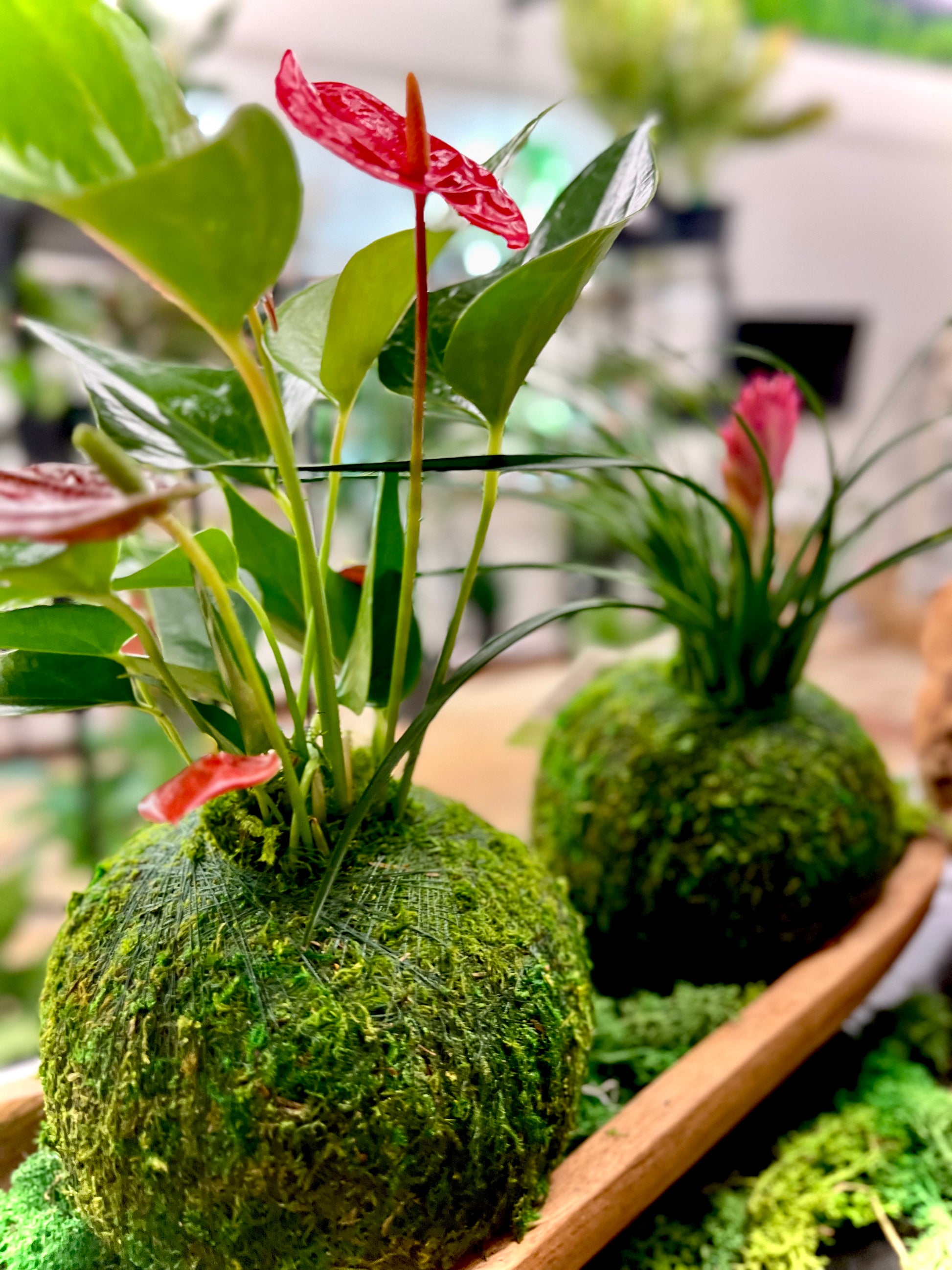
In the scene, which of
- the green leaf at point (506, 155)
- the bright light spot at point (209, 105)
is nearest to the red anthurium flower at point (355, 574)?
the green leaf at point (506, 155)

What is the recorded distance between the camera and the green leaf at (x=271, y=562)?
1.60 feet

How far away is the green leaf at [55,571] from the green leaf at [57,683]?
0.25 feet

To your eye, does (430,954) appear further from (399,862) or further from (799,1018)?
(799,1018)

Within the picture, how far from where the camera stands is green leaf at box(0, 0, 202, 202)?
0.28 meters

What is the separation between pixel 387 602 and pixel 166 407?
0.15m

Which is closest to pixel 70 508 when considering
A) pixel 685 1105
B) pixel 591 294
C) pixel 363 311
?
pixel 363 311

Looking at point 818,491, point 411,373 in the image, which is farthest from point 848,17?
point 411,373

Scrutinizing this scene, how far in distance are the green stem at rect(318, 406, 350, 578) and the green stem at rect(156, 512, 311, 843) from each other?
0.06 m

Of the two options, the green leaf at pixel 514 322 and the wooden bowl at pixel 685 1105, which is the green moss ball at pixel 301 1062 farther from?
the green leaf at pixel 514 322

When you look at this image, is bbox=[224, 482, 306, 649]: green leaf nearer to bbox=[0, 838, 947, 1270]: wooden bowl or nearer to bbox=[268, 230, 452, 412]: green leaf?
bbox=[268, 230, 452, 412]: green leaf

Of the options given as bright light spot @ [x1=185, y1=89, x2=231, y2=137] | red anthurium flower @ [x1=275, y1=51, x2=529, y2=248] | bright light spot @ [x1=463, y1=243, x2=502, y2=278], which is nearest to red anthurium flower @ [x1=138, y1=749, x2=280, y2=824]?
red anthurium flower @ [x1=275, y1=51, x2=529, y2=248]

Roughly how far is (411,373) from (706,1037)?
45 cm

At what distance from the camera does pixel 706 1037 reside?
595 mm

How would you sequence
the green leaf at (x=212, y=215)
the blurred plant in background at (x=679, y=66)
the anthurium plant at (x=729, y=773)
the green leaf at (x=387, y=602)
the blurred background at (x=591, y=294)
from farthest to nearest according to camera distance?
the blurred plant in background at (x=679, y=66) → the blurred background at (x=591, y=294) → the anthurium plant at (x=729, y=773) → the green leaf at (x=387, y=602) → the green leaf at (x=212, y=215)
